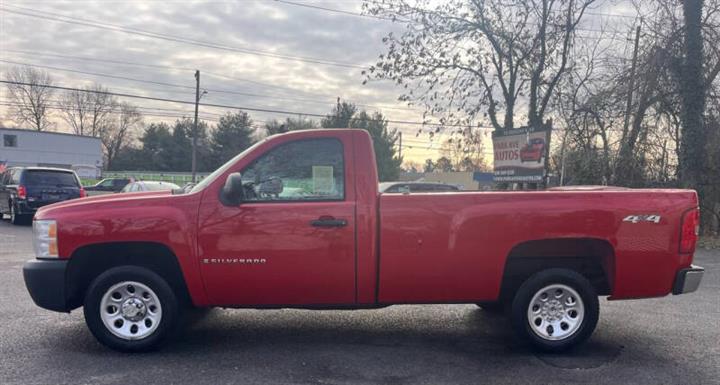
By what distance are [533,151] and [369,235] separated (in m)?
10.8

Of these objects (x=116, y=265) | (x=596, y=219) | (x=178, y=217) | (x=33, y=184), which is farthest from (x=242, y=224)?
(x=33, y=184)

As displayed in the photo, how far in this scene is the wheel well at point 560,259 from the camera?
4586mm

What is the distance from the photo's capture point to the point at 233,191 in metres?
4.21

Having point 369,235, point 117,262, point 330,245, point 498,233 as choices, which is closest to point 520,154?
point 498,233

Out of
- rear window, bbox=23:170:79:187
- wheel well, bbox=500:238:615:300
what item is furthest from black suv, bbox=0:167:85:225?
wheel well, bbox=500:238:615:300

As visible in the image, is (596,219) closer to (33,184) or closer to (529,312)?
(529,312)

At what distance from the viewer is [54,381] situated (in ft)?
12.3

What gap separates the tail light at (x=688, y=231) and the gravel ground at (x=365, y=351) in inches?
39.2

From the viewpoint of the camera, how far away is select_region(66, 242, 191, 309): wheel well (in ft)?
14.4

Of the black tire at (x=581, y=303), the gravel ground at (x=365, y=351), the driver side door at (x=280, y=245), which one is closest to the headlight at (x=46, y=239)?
the gravel ground at (x=365, y=351)

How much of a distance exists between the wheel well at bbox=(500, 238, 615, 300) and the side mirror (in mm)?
2473

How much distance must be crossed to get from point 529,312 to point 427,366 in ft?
3.66

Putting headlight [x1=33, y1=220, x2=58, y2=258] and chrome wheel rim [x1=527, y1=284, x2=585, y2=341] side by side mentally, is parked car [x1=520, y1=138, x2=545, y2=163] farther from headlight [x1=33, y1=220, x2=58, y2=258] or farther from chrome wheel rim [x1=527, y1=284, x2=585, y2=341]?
headlight [x1=33, y1=220, x2=58, y2=258]

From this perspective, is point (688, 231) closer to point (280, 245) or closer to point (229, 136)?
point (280, 245)
